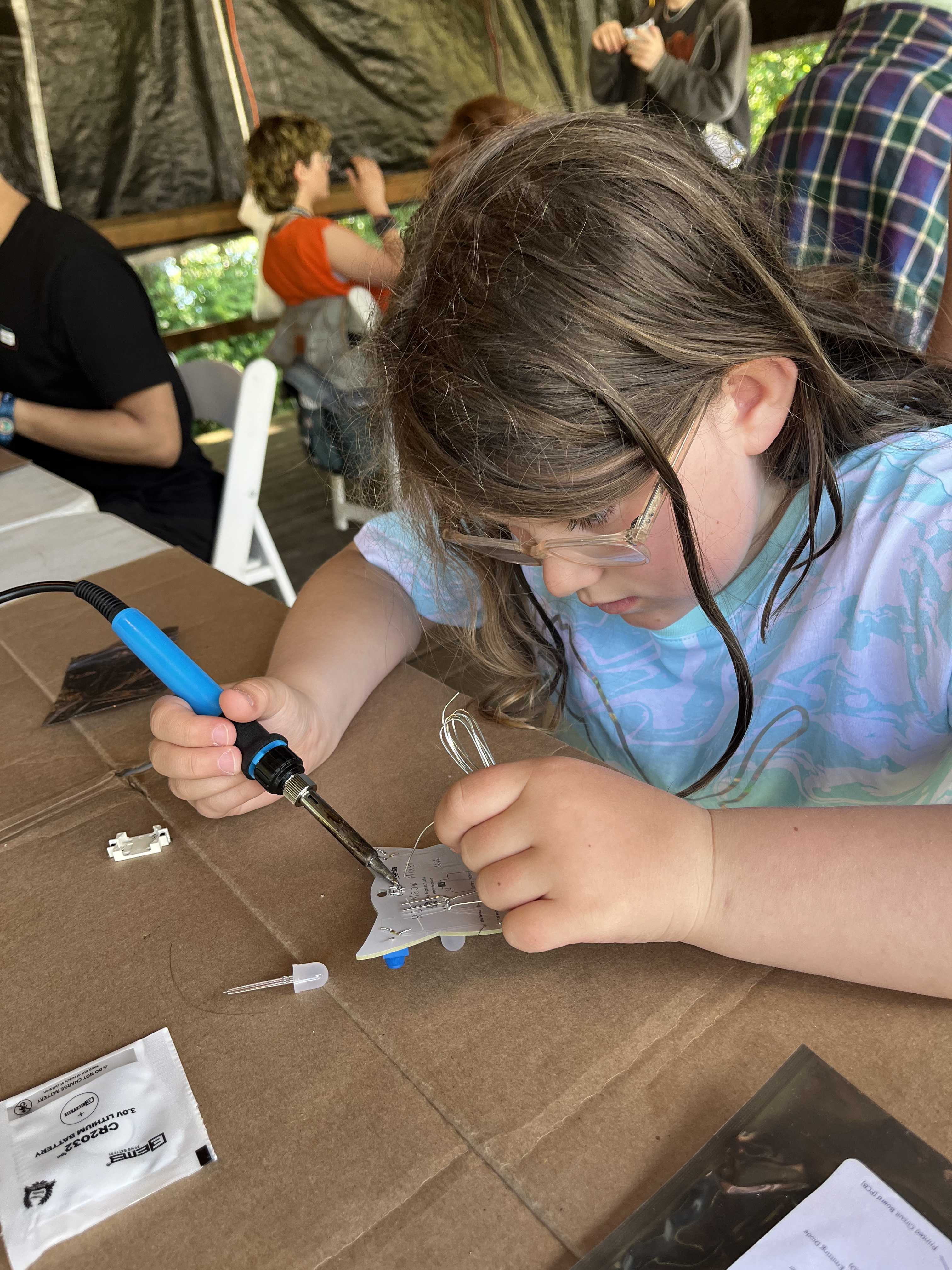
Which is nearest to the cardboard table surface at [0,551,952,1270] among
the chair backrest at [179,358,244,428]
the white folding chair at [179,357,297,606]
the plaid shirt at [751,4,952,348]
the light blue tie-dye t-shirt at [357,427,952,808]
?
the light blue tie-dye t-shirt at [357,427,952,808]

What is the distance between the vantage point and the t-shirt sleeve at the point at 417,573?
3.07 ft

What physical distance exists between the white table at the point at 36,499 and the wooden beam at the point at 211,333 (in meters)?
2.68

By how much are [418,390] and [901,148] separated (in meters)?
1.25

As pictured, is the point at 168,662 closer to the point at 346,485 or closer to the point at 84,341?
the point at 84,341

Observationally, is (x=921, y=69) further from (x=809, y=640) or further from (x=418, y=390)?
(x=418, y=390)

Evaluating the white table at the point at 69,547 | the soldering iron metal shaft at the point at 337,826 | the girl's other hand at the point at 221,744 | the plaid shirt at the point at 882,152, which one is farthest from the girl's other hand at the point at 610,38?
the soldering iron metal shaft at the point at 337,826

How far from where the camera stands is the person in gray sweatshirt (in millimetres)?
2762

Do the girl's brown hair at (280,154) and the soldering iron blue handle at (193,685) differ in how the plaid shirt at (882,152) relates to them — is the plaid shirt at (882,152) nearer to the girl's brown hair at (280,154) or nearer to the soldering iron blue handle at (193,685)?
the soldering iron blue handle at (193,685)

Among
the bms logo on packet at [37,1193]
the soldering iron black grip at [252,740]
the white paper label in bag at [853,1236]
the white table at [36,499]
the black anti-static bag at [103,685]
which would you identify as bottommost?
the white table at [36,499]

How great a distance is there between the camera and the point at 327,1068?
1.57ft

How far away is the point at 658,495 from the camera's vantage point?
2.08 ft

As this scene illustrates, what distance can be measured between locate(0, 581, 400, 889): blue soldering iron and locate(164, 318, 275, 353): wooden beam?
3620 mm

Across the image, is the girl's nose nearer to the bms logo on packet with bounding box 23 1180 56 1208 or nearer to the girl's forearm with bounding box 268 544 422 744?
the girl's forearm with bounding box 268 544 422 744

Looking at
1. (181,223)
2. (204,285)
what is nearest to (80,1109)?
(181,223)
